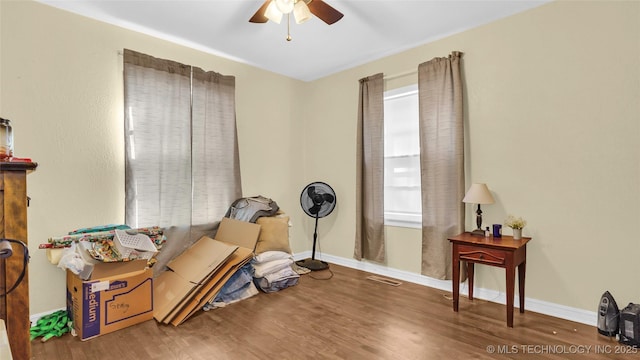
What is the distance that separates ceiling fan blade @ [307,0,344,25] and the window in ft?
4.63

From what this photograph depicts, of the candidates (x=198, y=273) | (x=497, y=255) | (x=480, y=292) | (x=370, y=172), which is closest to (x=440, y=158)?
(x=370, y=172)

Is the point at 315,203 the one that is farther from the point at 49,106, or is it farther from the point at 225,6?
the point at 49,106

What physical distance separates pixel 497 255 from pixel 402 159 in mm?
1521

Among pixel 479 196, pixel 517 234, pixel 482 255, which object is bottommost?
pixel 482 255

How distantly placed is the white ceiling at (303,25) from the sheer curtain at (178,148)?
349 millimetres

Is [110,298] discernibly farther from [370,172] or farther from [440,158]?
[440,158]

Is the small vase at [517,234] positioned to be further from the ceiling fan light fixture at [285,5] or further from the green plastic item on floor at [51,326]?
the green plastic item on floor at [51,326]

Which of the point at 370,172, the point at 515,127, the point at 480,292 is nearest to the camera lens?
the point at 515,127

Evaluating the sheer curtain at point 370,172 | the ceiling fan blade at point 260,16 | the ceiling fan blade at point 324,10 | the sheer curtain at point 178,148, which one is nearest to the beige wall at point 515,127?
the sheer curtain at point 178,148

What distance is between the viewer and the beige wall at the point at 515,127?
2.38m

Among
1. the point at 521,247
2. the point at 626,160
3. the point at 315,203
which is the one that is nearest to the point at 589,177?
the point at 626,160

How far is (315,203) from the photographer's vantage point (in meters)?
3.85

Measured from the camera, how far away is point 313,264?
13.1 feet

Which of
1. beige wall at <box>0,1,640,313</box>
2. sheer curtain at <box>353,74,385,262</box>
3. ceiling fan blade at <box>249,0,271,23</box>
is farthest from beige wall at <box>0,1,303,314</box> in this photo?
sheer curtain at <box>353,74,385,262</box>
